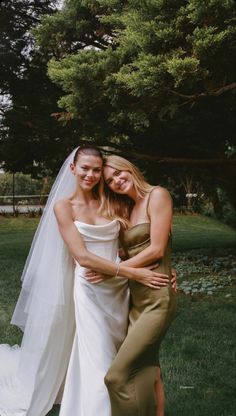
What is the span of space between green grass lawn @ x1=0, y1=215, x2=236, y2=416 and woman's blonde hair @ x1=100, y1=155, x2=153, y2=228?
144cm

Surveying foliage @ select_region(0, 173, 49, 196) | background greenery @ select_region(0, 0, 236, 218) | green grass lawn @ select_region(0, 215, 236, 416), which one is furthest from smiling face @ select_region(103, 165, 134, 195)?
foliage @ select_region(0, 173, 49, 196)

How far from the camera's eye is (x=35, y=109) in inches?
303

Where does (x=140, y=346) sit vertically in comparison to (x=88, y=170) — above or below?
below

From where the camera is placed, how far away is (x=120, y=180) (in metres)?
2.72

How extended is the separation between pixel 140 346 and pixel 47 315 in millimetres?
735

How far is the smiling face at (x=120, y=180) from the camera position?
107 inches

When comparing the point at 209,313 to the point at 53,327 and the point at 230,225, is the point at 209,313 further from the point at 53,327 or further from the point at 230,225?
the point at 230,225

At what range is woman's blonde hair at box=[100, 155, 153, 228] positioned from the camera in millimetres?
2736

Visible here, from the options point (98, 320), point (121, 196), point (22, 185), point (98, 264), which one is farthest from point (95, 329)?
point (22, 185)

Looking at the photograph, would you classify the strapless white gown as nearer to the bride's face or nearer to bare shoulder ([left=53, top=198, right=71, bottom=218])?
bare shoulder ([left=53, top=198, right=71, bottom=218])

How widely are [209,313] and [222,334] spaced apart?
0.69 m

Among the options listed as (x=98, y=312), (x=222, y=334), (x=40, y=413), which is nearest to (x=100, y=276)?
(x=98, y=312)

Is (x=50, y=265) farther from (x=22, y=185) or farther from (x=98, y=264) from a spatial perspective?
(x=22, y=185)

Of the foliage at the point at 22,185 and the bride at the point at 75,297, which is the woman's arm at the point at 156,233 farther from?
the foliage at the point at 22,185
